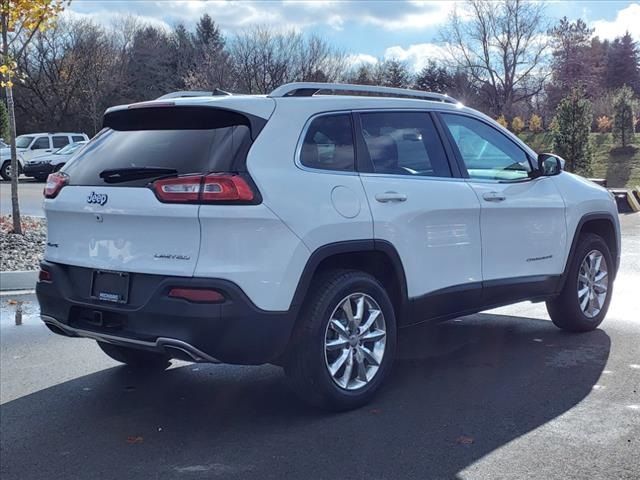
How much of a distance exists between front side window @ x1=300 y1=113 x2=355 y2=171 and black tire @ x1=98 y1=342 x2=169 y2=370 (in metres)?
2.00

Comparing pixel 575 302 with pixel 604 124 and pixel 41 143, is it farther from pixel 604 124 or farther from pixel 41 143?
pixel 604 124

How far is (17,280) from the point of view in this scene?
9.04 meters

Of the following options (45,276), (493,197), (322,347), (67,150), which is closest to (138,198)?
A: (45,276)

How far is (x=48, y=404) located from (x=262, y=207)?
2.13 metres

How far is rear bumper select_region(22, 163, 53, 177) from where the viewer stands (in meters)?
27.5

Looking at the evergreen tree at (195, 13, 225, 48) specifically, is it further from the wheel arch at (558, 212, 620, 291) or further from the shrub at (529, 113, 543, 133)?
the wheel arch at (558, 212, 620, 291)

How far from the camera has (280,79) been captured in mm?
39938

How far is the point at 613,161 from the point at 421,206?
2926 centimetres

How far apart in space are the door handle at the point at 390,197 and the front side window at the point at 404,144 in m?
0.18

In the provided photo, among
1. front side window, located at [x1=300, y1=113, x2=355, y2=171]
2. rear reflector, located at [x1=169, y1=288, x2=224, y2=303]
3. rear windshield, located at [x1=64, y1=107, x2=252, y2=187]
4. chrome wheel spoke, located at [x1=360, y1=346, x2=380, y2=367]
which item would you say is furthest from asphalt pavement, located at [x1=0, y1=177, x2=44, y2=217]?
rear reflector, located at [x1=169, y1=288, x2=224, y2=303]

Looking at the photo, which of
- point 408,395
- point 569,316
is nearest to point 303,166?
point 408,395

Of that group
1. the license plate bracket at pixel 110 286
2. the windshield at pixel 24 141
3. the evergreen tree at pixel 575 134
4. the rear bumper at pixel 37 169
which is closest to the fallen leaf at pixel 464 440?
the license plate bracket at pixel 110 286

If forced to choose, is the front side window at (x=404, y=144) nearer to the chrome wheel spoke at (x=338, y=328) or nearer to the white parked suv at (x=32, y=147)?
the chrome wheel spoke at (x=338, y=328)

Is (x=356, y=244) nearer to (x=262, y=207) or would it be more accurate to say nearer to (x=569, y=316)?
(x=262, y=207)
